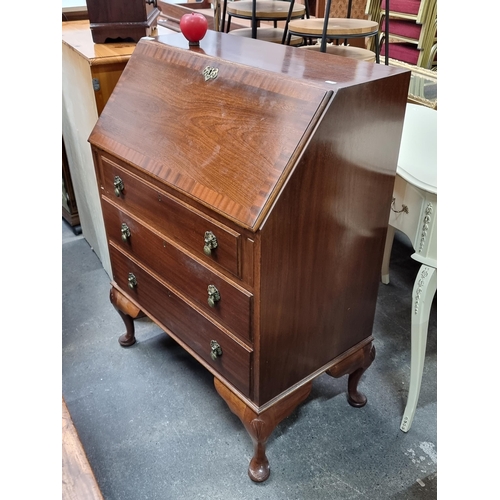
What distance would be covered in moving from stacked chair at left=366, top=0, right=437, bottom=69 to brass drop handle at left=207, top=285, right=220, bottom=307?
120 inches

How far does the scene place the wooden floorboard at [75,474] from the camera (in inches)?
35.4

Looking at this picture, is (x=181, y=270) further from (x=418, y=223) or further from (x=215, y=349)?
(x=418, y=223)

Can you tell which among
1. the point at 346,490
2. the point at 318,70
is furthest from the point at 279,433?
the point at 318,70

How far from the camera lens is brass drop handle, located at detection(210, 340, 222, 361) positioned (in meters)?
1.33

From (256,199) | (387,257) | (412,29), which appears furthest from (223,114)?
(412,29)

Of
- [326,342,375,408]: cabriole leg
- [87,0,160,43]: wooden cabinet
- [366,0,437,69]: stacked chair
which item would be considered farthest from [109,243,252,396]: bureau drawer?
[366,0,437,69]: stacked chair

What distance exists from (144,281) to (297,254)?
652mm

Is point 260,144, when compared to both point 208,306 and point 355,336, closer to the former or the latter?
point 208,306

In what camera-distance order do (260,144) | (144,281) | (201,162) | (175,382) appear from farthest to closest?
(175,382), (144,281), (201,162), (260,144)

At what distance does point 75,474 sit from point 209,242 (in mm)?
568

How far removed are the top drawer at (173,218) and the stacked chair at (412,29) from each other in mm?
2860

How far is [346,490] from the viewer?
1425mm

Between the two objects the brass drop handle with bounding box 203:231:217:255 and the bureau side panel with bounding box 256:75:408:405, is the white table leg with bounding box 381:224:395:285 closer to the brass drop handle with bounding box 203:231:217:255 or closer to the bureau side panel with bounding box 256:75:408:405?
the bureau side panel with bounding box 256:75:408:405

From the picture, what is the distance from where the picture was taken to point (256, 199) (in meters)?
1.03
